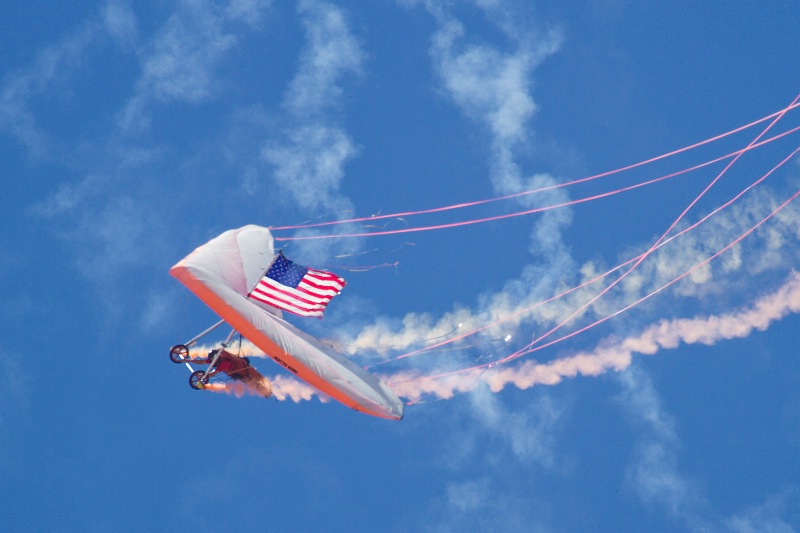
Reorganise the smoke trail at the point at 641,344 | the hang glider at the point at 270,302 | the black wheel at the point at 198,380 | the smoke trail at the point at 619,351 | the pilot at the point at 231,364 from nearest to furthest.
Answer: the hang glider at the point at 270,302 → the black wheel at the point at 198,380 → the pilot at the point at 231,364 → the smoke trail at the point at 619,351 → the smoke trail at the point at 641,344

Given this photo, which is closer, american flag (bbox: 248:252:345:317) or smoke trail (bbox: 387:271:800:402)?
american flag (bbox: 248:252:345:317)

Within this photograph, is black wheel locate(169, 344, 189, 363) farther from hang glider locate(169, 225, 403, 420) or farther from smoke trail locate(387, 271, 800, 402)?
smoke trail locate(387, 271, 800, 402)

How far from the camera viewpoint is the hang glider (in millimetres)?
58625

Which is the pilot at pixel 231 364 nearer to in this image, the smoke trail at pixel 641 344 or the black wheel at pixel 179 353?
the black wheel at pixel 179 353

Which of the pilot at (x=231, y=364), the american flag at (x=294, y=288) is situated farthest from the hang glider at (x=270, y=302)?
the pilot at (x=231, y=364)

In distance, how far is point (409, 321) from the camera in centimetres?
6962

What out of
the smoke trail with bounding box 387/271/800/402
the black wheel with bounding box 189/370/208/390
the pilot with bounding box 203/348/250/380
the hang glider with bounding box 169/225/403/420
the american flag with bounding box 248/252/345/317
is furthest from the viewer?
the smoke trail with bounding box 387/271/800/402

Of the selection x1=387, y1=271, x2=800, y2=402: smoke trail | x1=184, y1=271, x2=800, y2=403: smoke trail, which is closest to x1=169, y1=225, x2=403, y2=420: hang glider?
x1=184, y1=271, x2=800, y2=403: smoke trail

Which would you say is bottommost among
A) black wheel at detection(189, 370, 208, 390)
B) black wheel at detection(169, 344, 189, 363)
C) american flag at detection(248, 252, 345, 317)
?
black wheel at detection(189, 370, 208, 390)

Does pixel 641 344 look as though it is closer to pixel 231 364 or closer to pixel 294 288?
pixel 294 288

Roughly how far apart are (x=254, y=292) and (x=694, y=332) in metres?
21.9

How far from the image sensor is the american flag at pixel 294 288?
198 ft

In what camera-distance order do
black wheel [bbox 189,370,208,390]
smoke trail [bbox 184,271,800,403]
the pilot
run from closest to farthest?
black wheel [bbox 189,370,208,390] → the pilot → smoke trail [bbox 184,271,800,403]

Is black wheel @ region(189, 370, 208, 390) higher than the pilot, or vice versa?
the pilot
